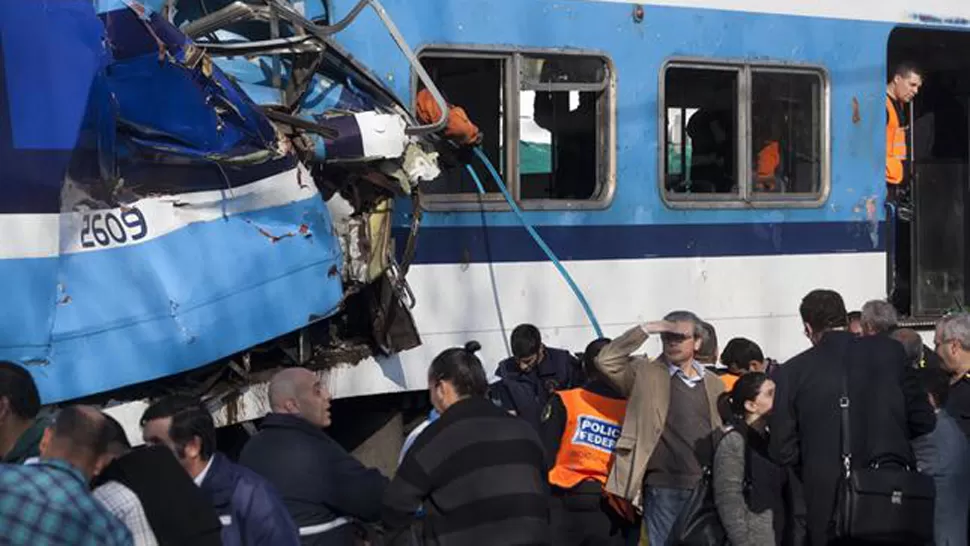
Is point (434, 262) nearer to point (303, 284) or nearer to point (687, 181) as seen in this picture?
point (303, 284)

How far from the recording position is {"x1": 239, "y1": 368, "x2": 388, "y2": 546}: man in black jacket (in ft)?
20.2

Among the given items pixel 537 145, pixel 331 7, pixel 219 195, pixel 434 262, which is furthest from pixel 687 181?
pixel 219 195

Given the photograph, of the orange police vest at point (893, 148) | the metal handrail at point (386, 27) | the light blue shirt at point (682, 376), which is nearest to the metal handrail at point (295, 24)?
the metal handrail at point (386, 27)

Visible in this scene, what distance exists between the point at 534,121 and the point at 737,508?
260cm

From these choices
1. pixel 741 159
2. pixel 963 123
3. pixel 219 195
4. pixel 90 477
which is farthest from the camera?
pixel 963 123

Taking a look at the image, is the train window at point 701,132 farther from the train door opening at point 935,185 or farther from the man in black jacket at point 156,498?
the man in black jacket at point 156,498

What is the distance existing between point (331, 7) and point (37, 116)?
1756mm

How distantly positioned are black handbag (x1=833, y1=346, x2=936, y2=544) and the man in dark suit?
5 centimetres

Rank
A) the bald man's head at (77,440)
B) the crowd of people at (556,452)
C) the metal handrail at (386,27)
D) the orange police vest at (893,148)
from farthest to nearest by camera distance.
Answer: the orange police vest at (893,148), the metal handrail at (386,27), the crowd of people at (556,452), the bald man's head at (77,440)

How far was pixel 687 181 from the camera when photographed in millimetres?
9438

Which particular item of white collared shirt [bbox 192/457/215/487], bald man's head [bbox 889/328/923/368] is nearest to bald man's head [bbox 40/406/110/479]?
white collared shirt [bbox 192/457/215/487]

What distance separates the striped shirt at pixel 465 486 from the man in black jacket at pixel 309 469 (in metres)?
0.24

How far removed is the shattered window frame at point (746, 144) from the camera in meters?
9.27

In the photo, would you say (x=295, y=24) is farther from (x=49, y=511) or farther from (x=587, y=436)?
(x=49, y=511)
